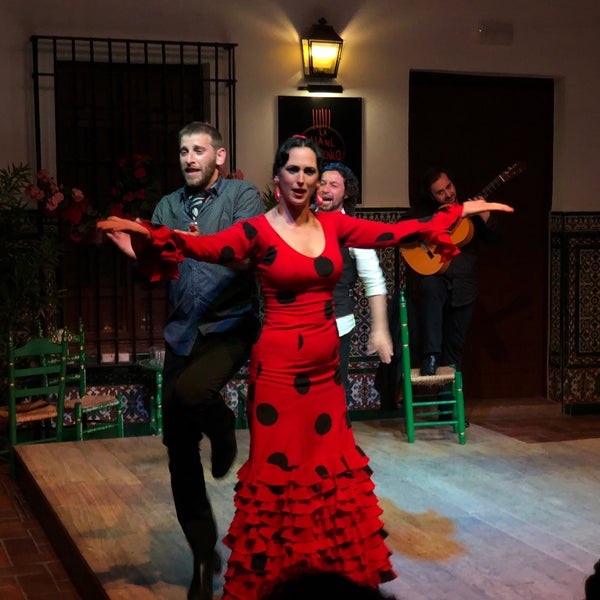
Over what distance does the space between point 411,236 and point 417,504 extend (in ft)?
5.57

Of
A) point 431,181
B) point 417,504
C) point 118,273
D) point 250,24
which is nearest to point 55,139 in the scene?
point 118,273

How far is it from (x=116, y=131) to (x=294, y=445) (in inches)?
165

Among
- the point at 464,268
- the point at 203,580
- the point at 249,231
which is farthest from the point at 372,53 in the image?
the point at 203,580

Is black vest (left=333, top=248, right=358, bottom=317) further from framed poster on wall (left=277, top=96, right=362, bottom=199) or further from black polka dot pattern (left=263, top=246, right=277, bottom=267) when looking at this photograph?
framed poster on wall (left=277, top=96, right=362, bottom=199)

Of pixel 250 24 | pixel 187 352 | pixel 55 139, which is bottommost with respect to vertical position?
pixel 187 352

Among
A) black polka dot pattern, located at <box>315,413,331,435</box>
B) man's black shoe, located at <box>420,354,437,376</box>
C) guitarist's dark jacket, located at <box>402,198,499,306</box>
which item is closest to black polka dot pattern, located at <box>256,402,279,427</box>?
black polka dot pattern, located at <box>315,413,331,435</box>

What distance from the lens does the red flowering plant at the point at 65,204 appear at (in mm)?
6352

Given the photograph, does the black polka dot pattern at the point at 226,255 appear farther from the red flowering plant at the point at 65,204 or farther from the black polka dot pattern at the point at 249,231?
the red flowering plant at the point at 65,204

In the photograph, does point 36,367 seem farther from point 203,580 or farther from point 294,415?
point 294,415

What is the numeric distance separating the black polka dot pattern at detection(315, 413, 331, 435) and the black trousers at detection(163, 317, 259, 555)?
343 millimetres

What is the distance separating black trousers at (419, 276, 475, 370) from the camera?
255 inches

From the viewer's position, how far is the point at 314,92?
706 centimetres

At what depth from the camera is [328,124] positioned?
7.11 meters

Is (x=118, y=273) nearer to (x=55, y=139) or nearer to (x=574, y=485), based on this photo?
(x=55, y=139)
